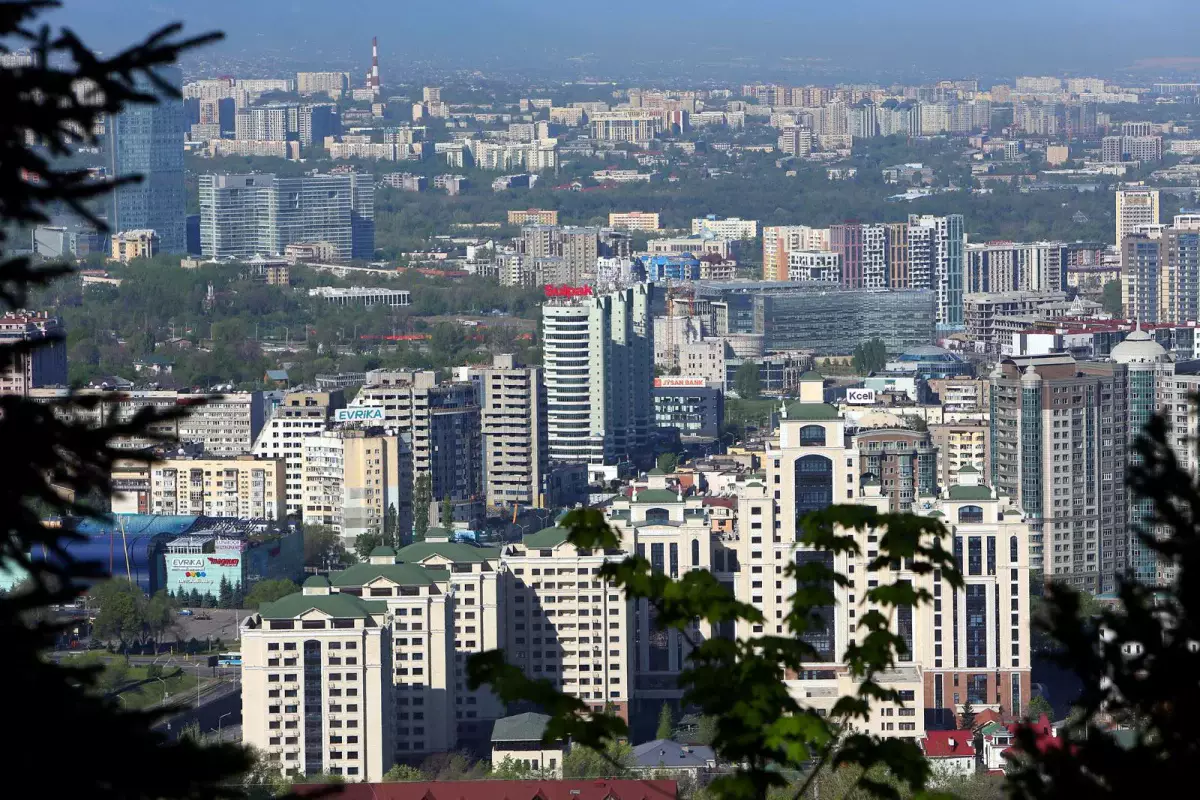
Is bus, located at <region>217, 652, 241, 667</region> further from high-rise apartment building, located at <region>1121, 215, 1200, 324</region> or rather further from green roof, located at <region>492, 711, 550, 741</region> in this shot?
high-rise apartment building, located at <region>1121, 215, 1200, 324</region>

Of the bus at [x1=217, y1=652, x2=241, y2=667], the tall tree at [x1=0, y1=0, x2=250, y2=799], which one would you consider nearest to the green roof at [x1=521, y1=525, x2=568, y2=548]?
the bus at [x1=217, y1=652, x2=241, y2=667]

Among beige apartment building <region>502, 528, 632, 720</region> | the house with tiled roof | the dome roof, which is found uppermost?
the dome roof

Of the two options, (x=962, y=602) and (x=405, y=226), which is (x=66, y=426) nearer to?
(x=962, y=602)

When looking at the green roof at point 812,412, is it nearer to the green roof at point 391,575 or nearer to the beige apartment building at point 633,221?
the green roof at point 391,575

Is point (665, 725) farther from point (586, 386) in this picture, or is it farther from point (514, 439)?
point (586, 386)

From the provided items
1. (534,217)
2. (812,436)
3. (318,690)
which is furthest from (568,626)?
(534,217)

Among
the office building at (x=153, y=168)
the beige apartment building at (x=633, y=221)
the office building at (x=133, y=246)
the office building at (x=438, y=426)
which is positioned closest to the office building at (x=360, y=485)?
the office building at (x=438, y=426)
